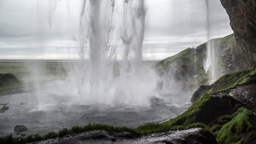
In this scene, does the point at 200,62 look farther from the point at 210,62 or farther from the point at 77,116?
the point at 77,116

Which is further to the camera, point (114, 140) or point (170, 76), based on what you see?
point (170, 76)

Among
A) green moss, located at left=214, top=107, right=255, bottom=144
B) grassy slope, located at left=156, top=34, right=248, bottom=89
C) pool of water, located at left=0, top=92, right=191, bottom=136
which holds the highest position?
grassy slope, located at left=156, top=34, right=248, bottom=89

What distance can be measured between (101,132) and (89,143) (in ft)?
3.29

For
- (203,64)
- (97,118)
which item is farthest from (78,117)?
(203,64)

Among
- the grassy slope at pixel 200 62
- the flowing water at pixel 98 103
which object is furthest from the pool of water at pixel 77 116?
the grassy slope at pixel 200 62

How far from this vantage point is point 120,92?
28.1 m

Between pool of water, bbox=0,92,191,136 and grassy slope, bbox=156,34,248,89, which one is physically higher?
grassy slope, bbox=156,34,248,89

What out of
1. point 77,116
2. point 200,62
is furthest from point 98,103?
point 200,62

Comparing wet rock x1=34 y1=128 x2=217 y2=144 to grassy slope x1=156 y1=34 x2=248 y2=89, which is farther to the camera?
grassy slope x1=156 y1=34 x2=248 y2=89

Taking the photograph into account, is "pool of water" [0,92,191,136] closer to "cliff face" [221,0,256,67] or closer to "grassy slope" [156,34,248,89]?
"cliff face" [221,0,256,67]

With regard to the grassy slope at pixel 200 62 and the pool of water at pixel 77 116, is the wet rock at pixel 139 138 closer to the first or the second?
the pool of water at pixel 77 116

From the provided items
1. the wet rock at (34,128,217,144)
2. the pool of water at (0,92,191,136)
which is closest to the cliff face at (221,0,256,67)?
the pool of water at (0,92,191,136)

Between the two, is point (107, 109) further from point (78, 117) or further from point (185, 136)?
point (185, 136)

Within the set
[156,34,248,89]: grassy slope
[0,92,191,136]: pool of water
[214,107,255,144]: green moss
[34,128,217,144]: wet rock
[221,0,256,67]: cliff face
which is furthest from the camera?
[156,34,248,89]: grassy slope
